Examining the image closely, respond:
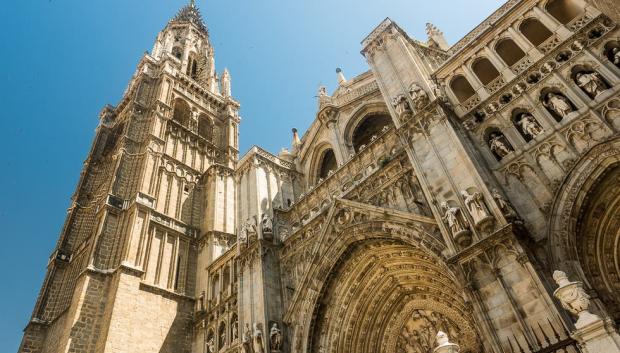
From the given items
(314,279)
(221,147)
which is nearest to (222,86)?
(221,147)

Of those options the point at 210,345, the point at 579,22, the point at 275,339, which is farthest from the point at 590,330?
the point at 210,345

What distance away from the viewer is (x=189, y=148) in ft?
101

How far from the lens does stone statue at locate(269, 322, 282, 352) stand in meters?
13.8

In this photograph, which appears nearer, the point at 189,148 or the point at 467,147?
the point at 467,147

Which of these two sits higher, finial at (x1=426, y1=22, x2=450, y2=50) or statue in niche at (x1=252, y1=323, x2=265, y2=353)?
finial at (x1=426, y1=22, x2=450, y2=50)

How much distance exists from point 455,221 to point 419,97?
4974mm

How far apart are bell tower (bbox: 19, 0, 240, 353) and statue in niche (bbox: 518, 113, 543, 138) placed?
1712 centimetres

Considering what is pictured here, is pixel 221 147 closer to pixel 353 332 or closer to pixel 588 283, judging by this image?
pixel 353 332

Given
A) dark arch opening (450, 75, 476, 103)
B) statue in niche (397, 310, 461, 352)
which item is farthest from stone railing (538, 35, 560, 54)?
statue in niche (397, 310, 461, 352)

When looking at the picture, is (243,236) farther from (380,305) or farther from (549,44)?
(549,44)

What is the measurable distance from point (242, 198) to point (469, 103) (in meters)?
11.7

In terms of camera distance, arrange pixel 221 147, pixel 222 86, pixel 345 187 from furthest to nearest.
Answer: pixel 222 86, pixel 221 147, pixel 345 187

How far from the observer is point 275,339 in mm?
13922

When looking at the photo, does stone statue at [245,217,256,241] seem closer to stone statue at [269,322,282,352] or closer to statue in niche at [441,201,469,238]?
stone statue at [269,322,282,352]
